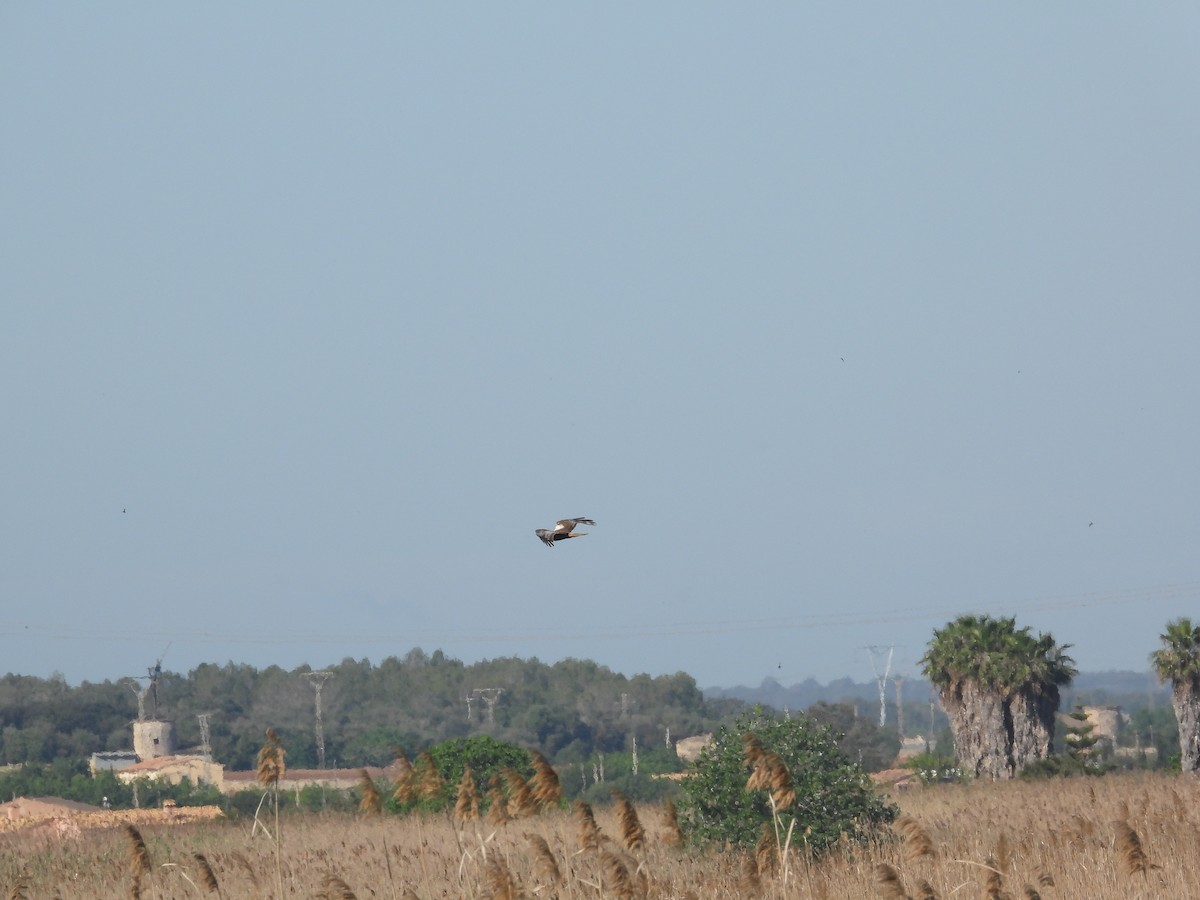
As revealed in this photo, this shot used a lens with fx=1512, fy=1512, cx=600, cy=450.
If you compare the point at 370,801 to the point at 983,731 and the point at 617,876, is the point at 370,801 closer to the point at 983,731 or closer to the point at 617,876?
the point at 617,876

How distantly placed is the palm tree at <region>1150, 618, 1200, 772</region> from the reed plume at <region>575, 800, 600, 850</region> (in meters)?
47.9

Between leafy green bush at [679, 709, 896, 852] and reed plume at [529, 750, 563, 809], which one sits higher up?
reed plume at [529, 750, 563, 809]

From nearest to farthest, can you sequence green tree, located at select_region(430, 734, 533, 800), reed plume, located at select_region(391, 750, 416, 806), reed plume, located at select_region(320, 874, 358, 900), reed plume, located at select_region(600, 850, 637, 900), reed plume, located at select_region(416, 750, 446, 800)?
reed plume, located at select_region(600, 850, 637, 900) < reed plume, located at select_region(320, 874, 358, 900) < reed plume, located at select_region(391, 750, 416, 806) < reed plume, located at select_region(416, 750, 446, 800) < green tree, located at select_region(430, 734, 533, 800)

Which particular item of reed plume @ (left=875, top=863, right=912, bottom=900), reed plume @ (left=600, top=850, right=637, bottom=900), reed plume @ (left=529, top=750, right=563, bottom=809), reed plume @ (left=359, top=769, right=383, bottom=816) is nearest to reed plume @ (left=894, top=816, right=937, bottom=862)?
reed plume @ (left=875, top=863, right=912, bottom=900)

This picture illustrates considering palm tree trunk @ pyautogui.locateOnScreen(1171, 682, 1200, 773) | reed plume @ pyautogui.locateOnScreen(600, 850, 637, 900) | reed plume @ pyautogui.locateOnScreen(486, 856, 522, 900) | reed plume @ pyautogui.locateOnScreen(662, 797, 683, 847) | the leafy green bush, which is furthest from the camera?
palm tree trunk @ pyautogui.locateOnScreen(1171, 682, 1200, 773)

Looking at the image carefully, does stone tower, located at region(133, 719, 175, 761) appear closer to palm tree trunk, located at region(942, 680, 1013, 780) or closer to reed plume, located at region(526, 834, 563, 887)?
palm tree trunk, located at region(942, 680, 1013, 780)

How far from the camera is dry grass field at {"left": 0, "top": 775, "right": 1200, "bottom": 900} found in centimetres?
994

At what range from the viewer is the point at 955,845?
58.9 feet

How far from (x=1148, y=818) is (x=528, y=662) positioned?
18270 cm

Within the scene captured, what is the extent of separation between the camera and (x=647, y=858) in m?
18.4

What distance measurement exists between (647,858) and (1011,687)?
37.5 metres

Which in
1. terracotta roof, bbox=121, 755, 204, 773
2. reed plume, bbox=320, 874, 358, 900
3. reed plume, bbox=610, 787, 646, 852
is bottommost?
terracotta roof, bbox=121, 755, 204, 773

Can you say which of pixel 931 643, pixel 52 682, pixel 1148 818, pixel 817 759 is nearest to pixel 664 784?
pixel 931 643

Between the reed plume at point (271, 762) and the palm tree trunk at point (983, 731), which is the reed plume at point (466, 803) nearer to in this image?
the reed plume at point (271, 762)
